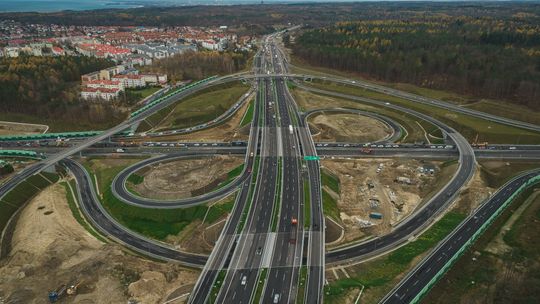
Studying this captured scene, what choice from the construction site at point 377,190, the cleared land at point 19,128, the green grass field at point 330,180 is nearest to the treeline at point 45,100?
the cleared land at point 19,128

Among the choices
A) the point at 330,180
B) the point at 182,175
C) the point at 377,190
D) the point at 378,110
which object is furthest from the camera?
the point at 378,110

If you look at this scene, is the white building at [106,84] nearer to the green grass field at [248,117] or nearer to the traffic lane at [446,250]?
the green grass field at [248,117]

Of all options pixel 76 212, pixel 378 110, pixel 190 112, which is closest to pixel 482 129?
pixel 378 110

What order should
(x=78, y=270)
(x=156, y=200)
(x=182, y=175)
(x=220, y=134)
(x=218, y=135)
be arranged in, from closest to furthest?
1. (x=78, y=270)
2. (x=156, y=200)
3. (x=182, y=175)
4. (x=218, y=135)
5. (x=220, y=134)

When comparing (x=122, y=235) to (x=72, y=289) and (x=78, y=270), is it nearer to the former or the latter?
(x=78, y=270)

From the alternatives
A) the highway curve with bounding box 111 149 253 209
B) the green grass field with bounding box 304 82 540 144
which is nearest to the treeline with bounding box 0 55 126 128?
the highway curve with bounding box 111 149 253 209

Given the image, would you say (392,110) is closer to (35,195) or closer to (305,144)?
(305,144)
